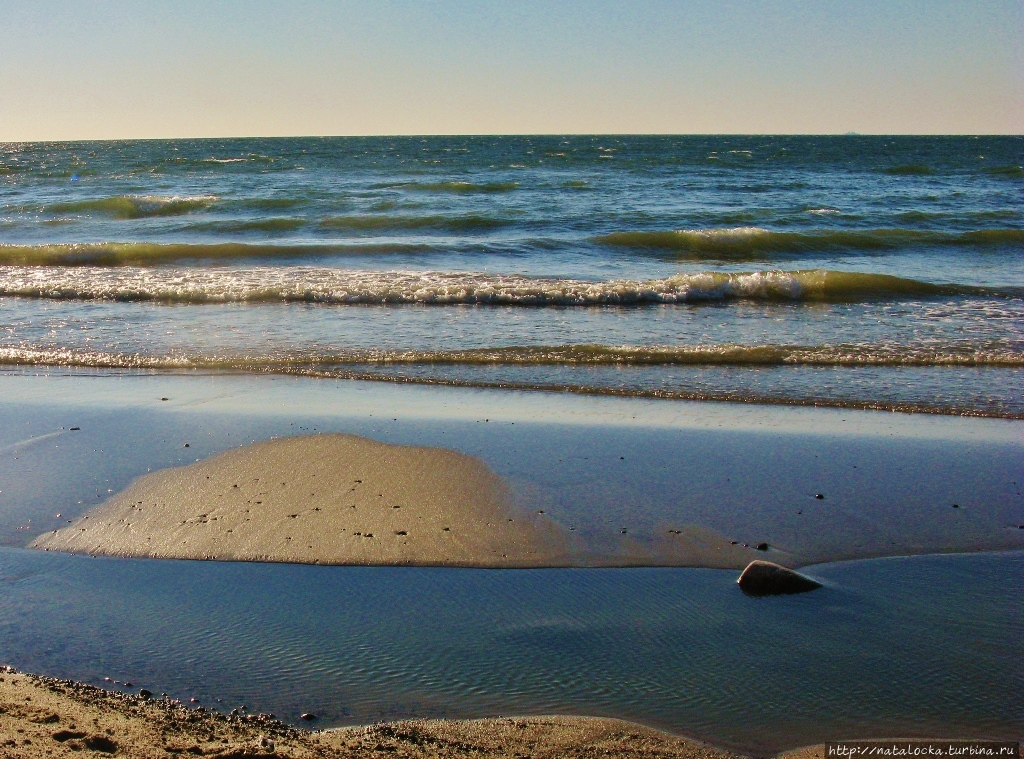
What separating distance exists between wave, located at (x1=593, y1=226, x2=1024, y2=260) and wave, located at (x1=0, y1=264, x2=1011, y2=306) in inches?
183

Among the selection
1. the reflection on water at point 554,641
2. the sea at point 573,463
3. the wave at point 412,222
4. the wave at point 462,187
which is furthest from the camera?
the wave at point 462,187

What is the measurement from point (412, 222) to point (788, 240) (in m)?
9.03

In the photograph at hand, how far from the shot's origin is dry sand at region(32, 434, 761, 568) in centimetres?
447

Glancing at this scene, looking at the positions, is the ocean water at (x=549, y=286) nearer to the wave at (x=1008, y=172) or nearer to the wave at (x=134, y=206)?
the wave at (x=134, y=206)

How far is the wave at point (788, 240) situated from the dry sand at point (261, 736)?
1597 centimetres

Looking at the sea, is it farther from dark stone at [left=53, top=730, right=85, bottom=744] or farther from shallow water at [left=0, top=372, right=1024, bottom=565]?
dark stone at [left=53, top=730, right=85, bottom=744]

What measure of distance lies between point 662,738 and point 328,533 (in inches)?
93.0

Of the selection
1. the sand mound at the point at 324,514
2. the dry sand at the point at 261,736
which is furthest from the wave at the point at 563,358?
the dry sand at the point at 261,736

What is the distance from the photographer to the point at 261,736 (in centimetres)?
280

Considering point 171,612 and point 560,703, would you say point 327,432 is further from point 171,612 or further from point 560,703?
point 560,703

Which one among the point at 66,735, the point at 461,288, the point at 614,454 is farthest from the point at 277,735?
the point at 461,288

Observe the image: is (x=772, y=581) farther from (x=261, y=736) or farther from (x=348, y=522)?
(x=261, y=736)

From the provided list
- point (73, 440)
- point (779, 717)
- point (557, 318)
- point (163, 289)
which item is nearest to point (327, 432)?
point (73, 440)

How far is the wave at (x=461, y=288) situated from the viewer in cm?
1229
